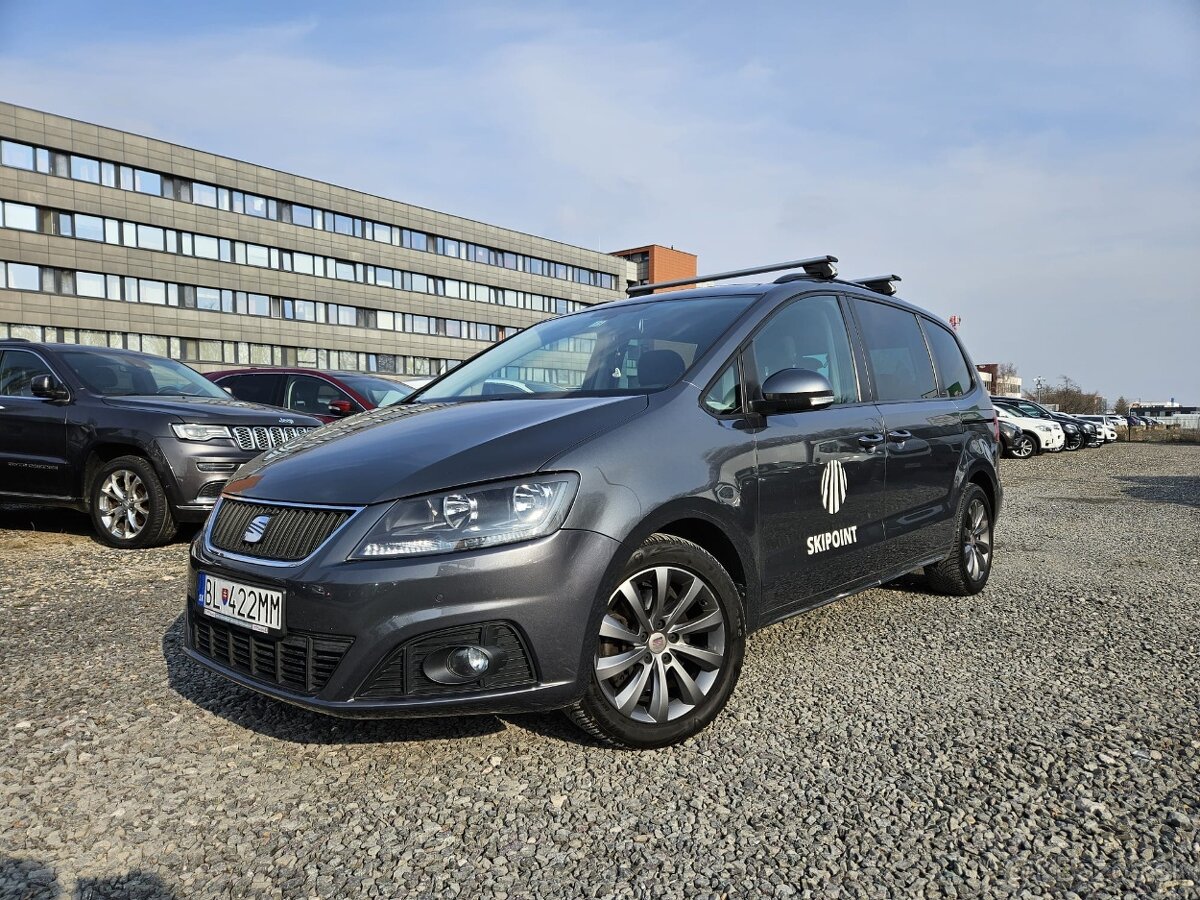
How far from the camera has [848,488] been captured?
147 inches

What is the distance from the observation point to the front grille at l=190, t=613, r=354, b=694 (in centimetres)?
249

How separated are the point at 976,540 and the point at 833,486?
80.1 inches

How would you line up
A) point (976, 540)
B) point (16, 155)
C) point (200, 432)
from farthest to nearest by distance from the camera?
1. point (16, 155)
2. point (200, 432)
3. point (976, 540)

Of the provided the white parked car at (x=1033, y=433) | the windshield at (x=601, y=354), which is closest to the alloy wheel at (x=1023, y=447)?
the white parked car at (x=1033, y=433)

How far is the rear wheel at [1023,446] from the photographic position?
22.7m

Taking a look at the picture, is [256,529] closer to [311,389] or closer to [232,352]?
[311,389]

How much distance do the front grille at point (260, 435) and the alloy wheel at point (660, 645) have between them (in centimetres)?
434

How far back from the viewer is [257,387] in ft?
33.3

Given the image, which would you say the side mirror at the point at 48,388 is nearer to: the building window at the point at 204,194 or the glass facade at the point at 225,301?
the glass facade at the point at 225,301

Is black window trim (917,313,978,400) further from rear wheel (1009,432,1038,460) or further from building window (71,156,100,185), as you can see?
building window (71,156,100,185)

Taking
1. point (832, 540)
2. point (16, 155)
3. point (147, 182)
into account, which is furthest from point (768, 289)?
point (147, 182)

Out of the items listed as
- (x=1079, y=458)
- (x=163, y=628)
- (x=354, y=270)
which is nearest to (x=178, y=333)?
(x=354, y=270)

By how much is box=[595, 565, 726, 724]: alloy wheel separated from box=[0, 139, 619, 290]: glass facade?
144ft

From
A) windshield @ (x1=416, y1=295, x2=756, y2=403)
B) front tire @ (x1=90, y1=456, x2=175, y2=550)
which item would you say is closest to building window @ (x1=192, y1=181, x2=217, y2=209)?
front tire @ (x1=90, y1=456, x2=175, y2=550)
